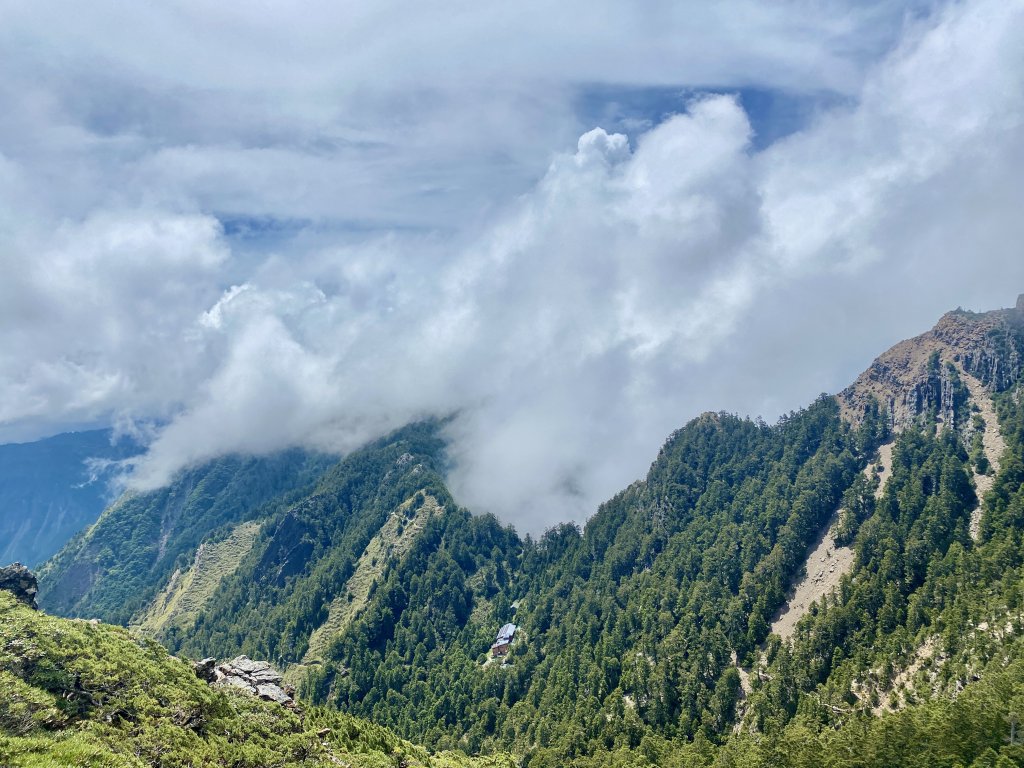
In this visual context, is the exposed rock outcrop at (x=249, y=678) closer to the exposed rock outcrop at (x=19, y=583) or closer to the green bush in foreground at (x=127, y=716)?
the green bush in foreground at (x=127, y=716)

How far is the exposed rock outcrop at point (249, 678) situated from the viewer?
149 m

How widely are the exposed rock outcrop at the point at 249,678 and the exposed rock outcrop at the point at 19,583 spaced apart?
55072 millimetres

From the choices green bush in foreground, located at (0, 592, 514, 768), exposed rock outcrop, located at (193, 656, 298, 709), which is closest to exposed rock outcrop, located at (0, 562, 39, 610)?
green bush in foreground, located at (0, 592, 514, 768)

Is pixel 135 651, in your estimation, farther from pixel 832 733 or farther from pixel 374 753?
pixel 832 733

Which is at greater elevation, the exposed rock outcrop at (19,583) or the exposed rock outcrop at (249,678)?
the exposed rock outcrop at (19,583)

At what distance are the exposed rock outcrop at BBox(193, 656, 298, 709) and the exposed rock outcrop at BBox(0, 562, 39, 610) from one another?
55072mm

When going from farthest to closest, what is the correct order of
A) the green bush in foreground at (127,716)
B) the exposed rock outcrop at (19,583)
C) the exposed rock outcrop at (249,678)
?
1. the exposed rock outcrop at (19,583)
2. the exposed rock outcrop at (249,678)
3. the green bush in foreground at (127,716)

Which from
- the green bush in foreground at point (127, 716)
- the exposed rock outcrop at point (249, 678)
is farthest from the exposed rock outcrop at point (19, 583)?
the exposed rock outcrop at point (249, 678)

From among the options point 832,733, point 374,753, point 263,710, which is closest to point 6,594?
point 263,710

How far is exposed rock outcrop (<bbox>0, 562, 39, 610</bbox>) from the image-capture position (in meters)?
166

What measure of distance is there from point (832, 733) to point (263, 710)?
15652cm

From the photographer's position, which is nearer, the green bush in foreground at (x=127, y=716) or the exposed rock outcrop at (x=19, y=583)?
the green bush in foreground at (x=127, y=716)

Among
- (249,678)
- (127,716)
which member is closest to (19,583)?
(249,678)

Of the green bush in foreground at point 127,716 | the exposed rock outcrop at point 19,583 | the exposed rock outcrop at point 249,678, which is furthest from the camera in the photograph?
the exposed rock outcrop at point 19,583
